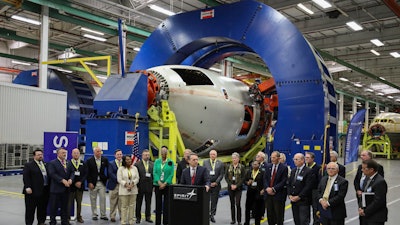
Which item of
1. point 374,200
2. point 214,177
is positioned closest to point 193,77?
point 214,177

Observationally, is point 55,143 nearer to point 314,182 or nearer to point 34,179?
point 34,179

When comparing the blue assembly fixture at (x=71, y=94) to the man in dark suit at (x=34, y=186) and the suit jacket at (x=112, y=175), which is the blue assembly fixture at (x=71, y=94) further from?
the man in dark suit at (x=34, y=186)

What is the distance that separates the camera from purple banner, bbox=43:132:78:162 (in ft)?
25.4

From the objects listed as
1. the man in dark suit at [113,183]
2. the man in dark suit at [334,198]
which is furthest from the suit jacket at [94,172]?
the man in dark suit at [334,198]

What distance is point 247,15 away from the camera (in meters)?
11.7

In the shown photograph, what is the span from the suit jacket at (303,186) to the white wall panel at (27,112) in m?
12.0

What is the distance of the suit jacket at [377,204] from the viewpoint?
498cm

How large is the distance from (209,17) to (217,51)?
1.77m

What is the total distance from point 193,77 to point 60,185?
5.02 meters

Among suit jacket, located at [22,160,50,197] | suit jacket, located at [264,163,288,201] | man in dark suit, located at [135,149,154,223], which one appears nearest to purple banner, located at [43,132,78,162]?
suit jacket, located at [22,160,50,197]

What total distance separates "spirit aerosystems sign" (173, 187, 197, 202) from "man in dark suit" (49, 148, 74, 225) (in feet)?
8.26

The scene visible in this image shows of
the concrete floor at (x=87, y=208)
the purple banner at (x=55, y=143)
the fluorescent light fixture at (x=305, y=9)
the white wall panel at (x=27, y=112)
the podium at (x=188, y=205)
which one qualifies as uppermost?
the fluorescent light fixture at (x=305, y=9)

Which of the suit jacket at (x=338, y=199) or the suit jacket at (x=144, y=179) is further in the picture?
the suit jacket at (x=144, y=179)

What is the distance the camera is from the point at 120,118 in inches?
340
